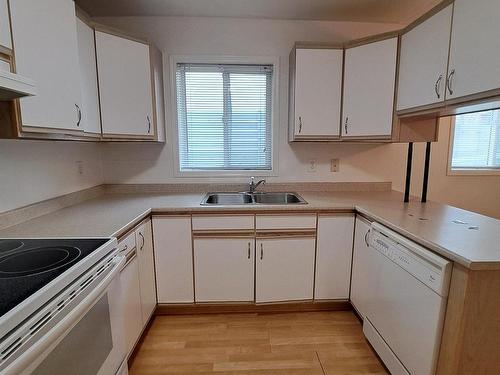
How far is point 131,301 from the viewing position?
163 centimetres

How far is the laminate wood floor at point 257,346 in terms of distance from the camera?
1.66 m

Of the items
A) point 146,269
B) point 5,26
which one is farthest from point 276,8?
point 146,269

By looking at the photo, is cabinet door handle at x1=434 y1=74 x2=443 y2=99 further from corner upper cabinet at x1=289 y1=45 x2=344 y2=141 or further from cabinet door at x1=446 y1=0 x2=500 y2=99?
corner upper cabinet at x1=289 y1=45 x2=344 y2=141

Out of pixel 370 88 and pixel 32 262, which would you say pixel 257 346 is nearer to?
pixel 32 262

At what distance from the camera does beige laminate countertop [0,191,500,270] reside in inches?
46.5

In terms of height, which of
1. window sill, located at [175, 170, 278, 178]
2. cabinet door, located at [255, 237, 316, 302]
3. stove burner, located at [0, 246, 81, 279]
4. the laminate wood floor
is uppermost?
window sill, located at [175, 170, 278, 178]

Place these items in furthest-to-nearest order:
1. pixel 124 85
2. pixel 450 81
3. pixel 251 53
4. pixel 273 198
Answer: pixel 273 198, pixel 251 53, pixel 124 85, pixel 450 81

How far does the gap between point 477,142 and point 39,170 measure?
3.80 metres

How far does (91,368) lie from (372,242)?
161cm

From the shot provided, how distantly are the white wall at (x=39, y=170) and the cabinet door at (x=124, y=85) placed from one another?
0.37 m

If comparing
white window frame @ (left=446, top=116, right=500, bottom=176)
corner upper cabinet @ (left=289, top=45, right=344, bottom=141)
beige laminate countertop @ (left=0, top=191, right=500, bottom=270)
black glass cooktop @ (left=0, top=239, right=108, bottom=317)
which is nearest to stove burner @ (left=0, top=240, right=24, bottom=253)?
black glass cooktop @ (left=0, top=239, right=108, bottom=317)

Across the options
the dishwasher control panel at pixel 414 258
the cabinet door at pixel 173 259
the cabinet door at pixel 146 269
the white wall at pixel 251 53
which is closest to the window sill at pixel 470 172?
the white wall at pixel 251 53

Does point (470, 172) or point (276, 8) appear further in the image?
point (470, 172)

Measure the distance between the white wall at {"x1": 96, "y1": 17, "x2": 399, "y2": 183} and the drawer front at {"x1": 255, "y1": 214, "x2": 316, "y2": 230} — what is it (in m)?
0.63
